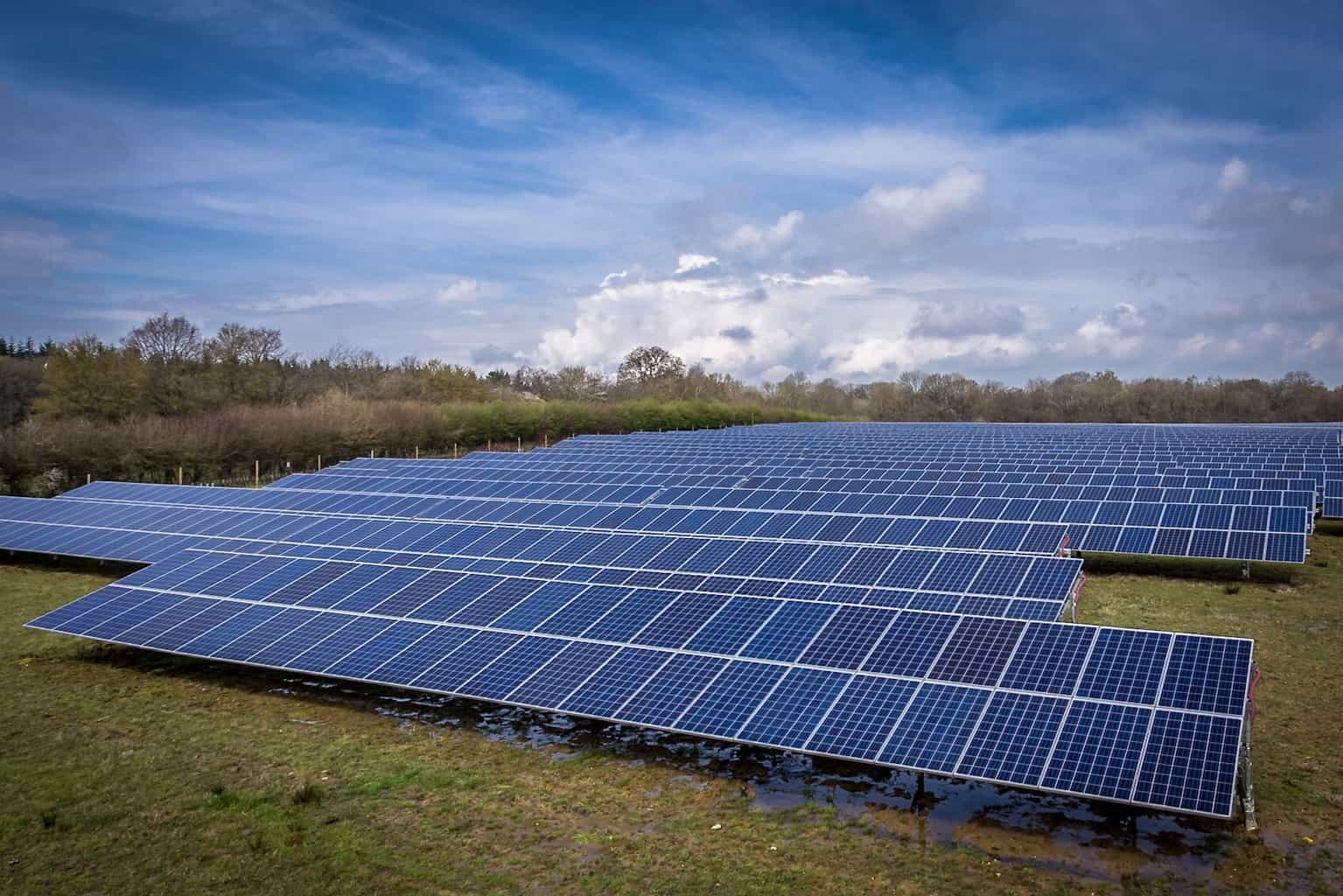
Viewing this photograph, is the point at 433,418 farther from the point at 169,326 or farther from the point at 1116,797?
the point at 1116,797

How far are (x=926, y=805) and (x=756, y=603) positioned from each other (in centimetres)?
464

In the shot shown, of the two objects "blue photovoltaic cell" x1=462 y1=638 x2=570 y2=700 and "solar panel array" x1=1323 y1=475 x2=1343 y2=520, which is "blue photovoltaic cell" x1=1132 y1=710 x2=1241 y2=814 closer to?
"blue photovoltaic cell" x1=462 y1=638 x2=570 y2=700

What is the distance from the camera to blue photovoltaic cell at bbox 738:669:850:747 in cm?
1166

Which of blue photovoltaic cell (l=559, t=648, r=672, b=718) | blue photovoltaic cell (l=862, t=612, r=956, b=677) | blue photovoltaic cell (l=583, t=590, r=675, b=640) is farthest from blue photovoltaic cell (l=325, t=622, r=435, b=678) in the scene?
blue photovoltaic cell (l=862, t=612, r=956, b=677)

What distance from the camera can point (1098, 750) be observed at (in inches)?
412

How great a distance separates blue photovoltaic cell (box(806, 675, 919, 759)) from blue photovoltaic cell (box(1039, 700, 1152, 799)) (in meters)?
1.98

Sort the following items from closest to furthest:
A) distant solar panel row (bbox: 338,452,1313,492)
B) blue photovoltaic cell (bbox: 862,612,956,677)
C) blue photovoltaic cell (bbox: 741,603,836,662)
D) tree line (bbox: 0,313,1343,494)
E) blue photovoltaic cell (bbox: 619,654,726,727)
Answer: blue photovoltaic cell (bbox: 619,654,726,727) < blue photovoltaic cell (bbox: 862,612,956,677) < blue photovoltaic cell (bbox: 741,603,836,662) < distant solar panel row (bbox: 338,452,1313,492) < tree line (bbox: 0,313,1343,494)

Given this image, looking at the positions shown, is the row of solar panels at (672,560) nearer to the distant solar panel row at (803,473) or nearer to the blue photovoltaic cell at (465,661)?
the blue photovoltaic cell at (465,661)

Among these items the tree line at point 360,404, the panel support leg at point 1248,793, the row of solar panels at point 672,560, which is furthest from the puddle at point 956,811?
the tree line at point 360,404

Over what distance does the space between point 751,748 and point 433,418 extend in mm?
67025

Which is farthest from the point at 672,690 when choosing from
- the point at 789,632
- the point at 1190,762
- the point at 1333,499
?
the point at 1333,499

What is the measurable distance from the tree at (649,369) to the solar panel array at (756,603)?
9706 centimetres

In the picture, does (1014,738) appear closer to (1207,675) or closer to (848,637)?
(1207,675)

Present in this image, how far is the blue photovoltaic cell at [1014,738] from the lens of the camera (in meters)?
10.4
